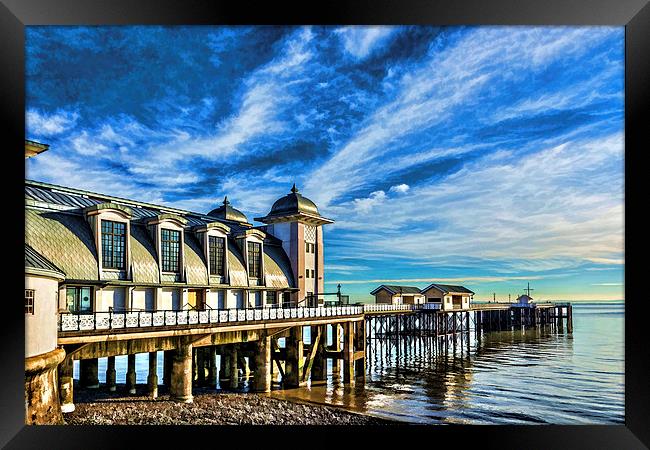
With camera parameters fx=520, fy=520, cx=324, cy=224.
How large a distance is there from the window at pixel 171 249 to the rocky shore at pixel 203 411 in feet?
17.2

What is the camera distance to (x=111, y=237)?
64.5ft

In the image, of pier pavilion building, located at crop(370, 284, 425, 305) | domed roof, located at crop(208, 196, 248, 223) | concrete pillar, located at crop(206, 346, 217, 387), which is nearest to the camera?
concrete pillar, located at crop(206, 346, 217, 387)

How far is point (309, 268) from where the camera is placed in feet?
102

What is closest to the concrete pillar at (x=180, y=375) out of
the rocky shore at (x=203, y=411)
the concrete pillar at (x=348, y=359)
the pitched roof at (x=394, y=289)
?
the rocky shore at (x=203, y=411)

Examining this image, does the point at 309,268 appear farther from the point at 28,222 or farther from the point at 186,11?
the point at 186,11

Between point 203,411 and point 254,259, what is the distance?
10.3 meters

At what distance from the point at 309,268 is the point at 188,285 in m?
9.97

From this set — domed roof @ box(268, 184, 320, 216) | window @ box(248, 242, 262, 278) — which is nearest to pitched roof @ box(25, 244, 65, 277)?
window @ box(248, 242, 262, 278)

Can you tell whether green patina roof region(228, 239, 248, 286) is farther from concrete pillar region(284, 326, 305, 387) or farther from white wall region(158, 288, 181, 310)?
concrete pillar region(284, 326, 305, 387)

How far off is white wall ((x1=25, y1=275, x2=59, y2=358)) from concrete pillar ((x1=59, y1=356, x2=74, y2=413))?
98.7 inches

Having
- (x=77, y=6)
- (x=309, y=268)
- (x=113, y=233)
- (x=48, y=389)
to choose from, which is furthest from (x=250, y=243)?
(x=77, y=6)

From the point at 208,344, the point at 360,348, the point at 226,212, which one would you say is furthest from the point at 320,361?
the point at 226,212

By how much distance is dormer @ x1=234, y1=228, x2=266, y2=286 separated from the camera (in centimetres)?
2645

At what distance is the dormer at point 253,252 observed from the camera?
26.5 metres
